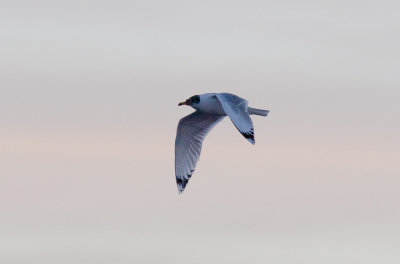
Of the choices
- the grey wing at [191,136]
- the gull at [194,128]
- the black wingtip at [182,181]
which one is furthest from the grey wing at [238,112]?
the black wingtip at [182,181]

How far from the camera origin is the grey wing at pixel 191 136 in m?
19.7

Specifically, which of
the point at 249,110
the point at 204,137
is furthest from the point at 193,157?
the point at 249,110

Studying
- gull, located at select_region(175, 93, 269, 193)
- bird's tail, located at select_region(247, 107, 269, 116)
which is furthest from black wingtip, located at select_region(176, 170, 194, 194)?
bird's tail, located at select_region(247, 107, 269, 116)

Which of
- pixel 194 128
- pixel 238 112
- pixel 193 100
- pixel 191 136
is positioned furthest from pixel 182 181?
pixel 238 112

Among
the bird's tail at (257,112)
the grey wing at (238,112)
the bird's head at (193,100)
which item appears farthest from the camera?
the bird's head at (193,100)

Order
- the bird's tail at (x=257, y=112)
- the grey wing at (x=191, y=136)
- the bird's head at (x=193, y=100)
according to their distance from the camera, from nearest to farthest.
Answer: the bird's tail at (x=257, y=112) → the bird's head at (x=193, y=100) → the grey wing at (x=191, y=136)

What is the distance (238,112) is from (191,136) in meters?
3.03

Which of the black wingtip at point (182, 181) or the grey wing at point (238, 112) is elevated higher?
the grey wing at point (238, 112)

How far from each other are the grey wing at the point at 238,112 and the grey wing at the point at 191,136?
1.99 metres

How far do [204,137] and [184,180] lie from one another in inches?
37.9

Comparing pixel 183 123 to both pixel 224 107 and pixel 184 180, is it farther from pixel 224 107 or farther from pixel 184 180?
pixel 224 107

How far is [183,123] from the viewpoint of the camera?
19844 mm

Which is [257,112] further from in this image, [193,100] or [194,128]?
[194,128]

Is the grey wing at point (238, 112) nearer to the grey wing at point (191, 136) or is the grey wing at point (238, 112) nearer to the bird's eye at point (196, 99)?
the bird's eye at point (196, 99)
